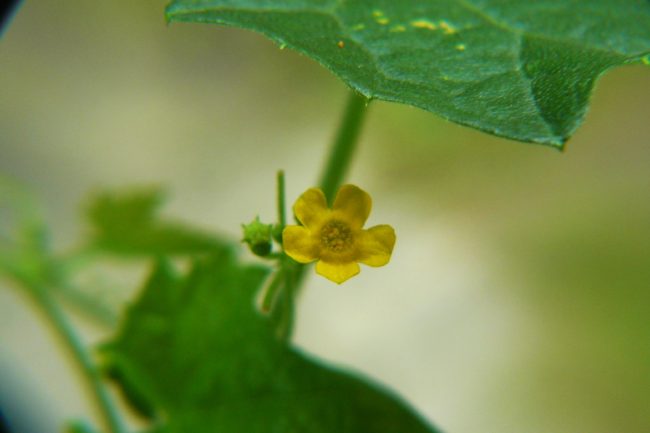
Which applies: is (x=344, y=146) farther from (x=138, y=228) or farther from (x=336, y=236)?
(x=138, y=228)

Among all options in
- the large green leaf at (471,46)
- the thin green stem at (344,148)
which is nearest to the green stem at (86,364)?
the thin green stem at (344,148)

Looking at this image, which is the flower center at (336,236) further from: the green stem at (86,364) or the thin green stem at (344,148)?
the green stem at (86,364)

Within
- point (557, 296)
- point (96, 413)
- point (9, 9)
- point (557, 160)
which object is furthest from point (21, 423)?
point (557, 160)

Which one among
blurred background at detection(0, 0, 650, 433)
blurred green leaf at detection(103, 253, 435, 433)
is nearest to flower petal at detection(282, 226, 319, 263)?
blurred green leaf at detection(103, 253, 435, 433)

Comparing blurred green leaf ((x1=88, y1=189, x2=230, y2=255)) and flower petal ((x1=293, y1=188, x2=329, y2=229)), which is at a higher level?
flower petal ((x1=293, y1=188, x2=329, y2=229))

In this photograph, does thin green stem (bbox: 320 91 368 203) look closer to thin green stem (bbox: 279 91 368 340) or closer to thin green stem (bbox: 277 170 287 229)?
thin green stem (bbox: 279 91 368 340)

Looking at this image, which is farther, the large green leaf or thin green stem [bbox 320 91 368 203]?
thin green stem [bbox 320 91 368 203]

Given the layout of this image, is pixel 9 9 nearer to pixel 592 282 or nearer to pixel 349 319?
pixel 349 319
